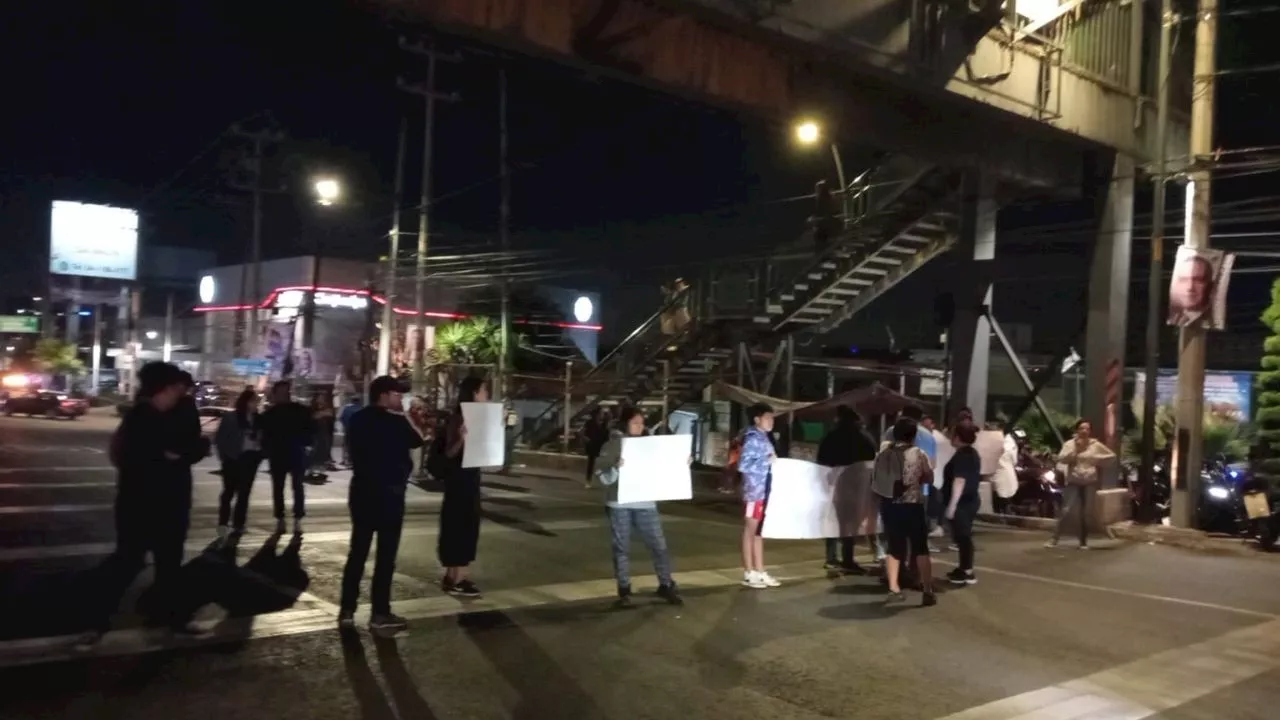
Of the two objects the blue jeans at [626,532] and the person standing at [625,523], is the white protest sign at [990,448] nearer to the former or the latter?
the person standing at [625,523]

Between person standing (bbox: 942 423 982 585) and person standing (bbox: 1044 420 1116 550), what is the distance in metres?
3.55

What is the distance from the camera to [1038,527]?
16484 mm

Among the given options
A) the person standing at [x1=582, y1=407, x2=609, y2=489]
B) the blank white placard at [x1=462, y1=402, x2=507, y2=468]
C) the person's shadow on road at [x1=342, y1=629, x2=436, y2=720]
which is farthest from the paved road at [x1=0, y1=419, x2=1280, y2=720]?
the person standing at [x1=582, y1=407, x2=609, y2=489]

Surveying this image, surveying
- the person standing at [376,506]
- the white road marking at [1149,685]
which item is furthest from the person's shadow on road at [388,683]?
the white road marking at [1149,685]

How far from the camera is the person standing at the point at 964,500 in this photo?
424 inches

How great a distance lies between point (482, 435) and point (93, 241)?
190 feet

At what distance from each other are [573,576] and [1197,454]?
32.7ft

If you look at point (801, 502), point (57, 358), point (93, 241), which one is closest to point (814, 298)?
point (801, 502)

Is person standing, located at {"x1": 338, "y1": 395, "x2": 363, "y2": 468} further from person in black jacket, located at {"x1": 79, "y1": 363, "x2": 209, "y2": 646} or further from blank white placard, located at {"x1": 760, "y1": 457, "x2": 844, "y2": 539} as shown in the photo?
blank white placard, located at {"x1": 760, "y1": 457, "x2": 844, "y2": 539}

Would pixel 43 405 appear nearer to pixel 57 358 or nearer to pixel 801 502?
pixel 57 358

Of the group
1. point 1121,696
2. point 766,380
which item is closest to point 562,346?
point 766,380

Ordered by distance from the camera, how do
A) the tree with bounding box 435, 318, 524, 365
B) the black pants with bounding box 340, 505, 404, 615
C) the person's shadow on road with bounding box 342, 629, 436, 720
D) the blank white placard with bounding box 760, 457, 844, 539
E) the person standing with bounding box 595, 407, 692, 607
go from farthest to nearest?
the tree with bounding box 435, 318, 524, 365
the blank white placard with bounding box 760, 457, 844, 539
the person standing with bounding box 595, 407, 692, 607
the black pants with bounding box 340, 505, 404, 615
the person's shadow on road with bounding box 342, 629, 436, 720

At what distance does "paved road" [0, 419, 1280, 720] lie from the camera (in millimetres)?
6355

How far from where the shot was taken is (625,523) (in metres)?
9.08
